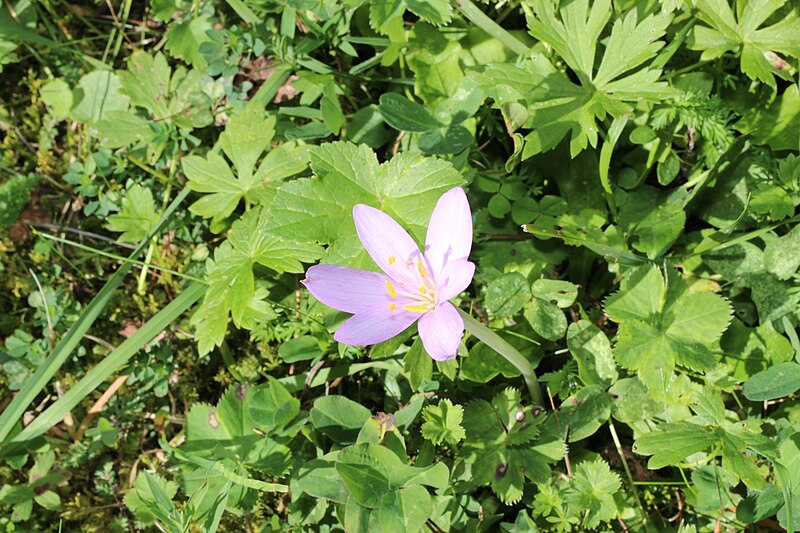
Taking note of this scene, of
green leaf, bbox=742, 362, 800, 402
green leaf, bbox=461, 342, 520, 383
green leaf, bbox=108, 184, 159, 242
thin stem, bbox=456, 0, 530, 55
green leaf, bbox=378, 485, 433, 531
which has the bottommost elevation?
green leaf, bbox=378, 485, 433, 531

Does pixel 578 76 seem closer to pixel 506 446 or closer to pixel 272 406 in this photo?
pixel 506 446

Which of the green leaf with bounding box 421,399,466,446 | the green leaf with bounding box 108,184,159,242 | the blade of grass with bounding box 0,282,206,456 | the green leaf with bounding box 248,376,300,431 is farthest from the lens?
the green leaf with bounding box 108,184,159,242

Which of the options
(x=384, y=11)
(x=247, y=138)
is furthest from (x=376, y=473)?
(x=384, y=11)

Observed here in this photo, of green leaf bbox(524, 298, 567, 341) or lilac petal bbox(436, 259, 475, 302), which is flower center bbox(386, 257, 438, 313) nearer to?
lilac petal bbox(436, 259, 475, 302)

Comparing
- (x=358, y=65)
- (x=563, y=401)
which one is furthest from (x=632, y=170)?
(x=358, y=65)

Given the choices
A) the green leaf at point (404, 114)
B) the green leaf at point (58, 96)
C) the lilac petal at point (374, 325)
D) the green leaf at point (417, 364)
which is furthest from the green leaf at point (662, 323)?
the green leaf at point (58, 96)

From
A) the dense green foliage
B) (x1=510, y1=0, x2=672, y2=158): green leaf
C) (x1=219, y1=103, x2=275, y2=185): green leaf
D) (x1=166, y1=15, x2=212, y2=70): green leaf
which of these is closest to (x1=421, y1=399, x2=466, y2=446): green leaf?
the dense green foliage
